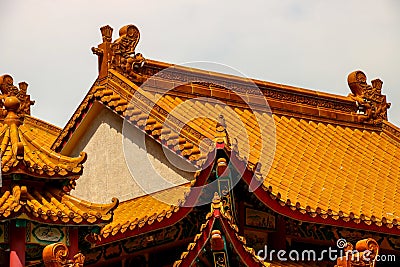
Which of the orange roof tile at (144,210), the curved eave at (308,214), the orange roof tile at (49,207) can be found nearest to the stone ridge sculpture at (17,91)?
the orange roof tile at (144,210)

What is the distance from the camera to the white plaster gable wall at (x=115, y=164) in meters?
20.4

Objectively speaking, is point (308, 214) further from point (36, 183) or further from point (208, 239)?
point (36, 183)

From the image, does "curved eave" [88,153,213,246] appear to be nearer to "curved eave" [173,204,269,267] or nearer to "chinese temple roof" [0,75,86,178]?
"curved eave" [173,204,269,267]

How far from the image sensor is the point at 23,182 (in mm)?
17266

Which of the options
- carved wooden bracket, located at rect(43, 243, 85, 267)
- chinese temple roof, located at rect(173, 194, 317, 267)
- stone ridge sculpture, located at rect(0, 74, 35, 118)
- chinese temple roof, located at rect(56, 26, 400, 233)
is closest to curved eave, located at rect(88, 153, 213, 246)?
A: chinese temple roof, located at rect(173, 194, 317, 267)

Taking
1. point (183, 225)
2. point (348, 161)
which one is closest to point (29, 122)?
point (348, 161)

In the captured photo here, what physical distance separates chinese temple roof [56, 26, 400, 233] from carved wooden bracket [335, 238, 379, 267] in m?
1.38

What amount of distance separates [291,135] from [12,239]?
7.46 metres

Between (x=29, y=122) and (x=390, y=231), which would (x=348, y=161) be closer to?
(x=390, y=231)

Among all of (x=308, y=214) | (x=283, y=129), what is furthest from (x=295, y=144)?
(x=308, y=214)

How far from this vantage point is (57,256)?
16.4 meters

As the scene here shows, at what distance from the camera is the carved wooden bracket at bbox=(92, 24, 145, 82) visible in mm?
21906

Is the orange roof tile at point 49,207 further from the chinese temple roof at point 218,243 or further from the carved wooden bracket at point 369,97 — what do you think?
the carved wooden bracket at point 369,97

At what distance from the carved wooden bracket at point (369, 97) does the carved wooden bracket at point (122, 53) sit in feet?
15.6
